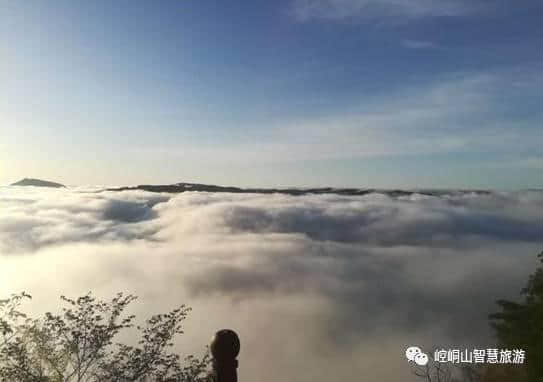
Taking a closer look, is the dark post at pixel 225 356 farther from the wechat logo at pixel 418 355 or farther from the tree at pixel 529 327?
the tree at pixel 529 327

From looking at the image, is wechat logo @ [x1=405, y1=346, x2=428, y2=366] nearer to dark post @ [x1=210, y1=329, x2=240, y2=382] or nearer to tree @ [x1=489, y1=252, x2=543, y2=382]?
tree @ [x1=489, y1=252, x2=543, y2=382]

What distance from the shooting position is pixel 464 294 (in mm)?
129875

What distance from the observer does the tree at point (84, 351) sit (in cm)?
1444

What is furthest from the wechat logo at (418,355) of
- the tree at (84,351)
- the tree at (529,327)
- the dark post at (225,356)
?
the dark post at (225,356)

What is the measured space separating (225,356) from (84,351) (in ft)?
52.7

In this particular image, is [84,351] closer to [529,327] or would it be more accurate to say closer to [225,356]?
[225,356]

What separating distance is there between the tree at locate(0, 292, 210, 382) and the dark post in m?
12.7

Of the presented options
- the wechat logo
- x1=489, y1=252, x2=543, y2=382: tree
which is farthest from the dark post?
x1=489, y1=252, x2=543, y2=382: tree

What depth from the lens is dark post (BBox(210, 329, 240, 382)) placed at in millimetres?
3381

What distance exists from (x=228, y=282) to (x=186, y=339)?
37.6m

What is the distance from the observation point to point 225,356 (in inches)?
133

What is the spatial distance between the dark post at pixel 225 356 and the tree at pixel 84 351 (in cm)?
1270

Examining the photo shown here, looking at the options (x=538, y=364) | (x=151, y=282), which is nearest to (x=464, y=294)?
(x=151, y=282)

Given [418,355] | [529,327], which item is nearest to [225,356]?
[418,355]
